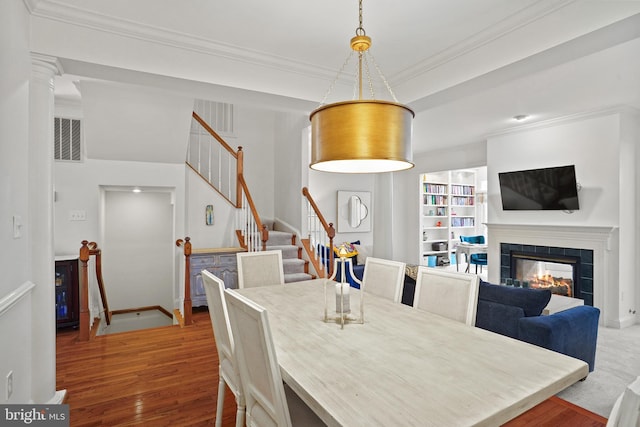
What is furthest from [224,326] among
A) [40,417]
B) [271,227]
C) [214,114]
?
[214,114]

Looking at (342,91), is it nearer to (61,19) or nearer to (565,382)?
(61,19)

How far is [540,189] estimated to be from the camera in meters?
5.01

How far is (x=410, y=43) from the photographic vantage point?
2764 millimetres

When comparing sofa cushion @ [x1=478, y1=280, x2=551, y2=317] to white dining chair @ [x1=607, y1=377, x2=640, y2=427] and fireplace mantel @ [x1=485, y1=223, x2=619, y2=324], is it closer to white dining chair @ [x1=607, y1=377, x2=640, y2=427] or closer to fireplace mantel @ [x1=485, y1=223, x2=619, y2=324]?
white dining chair @ [x1=607, y1=377, x2=640, y2=427]

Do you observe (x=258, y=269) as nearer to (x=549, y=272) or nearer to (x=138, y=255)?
(x=138, y=255)

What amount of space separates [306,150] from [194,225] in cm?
205

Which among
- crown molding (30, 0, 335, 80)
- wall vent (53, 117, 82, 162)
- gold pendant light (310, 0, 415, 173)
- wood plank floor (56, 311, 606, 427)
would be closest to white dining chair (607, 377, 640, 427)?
gold pendant light (310, 0, 415, 173)

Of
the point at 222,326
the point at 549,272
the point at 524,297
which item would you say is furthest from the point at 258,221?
the point at 549,272

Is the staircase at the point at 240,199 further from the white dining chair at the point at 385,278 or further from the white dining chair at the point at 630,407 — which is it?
the white dining chair at the point at 630,407

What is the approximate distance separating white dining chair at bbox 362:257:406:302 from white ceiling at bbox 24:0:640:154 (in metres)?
1.53

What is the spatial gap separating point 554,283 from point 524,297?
2.99 meters

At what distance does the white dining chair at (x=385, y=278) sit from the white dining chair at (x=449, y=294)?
230 millimetres

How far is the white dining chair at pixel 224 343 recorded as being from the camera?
1.83 meters

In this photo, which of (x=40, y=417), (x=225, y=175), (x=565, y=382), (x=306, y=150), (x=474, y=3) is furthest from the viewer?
(x=225, y=175)
